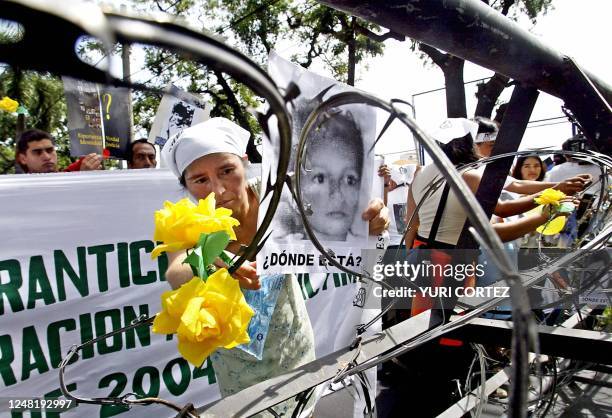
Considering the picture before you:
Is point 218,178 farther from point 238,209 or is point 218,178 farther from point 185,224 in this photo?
point 185,224

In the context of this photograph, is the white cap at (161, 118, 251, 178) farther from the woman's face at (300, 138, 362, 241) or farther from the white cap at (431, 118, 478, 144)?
the white cap at (431, 118, 478, 144)

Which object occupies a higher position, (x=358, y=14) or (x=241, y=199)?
(x=358, y=14)

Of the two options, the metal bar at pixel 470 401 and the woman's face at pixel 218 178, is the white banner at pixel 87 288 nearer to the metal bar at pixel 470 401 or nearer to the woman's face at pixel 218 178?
the metal bar at pixel 470 401

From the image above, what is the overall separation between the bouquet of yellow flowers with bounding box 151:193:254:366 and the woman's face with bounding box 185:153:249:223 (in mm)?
642

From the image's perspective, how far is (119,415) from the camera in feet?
8.41

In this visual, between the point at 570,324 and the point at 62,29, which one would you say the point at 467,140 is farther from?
the point at 62,29

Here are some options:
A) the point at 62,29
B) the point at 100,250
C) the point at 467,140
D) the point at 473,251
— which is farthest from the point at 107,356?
the point at 62,29

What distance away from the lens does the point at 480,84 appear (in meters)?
8.98

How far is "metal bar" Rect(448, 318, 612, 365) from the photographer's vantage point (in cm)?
141

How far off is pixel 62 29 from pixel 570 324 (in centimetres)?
303

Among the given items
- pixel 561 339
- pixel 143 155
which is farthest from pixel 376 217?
pixel 143 155

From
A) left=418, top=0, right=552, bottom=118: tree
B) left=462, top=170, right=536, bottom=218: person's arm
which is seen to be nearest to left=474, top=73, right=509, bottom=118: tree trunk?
left=418, top=0, right=552, bottom=118: tree

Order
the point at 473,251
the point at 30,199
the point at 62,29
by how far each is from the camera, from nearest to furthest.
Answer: the point at 62,29, the point at 473,251, the point at 30,199

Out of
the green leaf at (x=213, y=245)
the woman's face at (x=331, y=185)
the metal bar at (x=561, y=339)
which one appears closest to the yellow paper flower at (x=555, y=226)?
the metal bar at (x=561, y=339)
